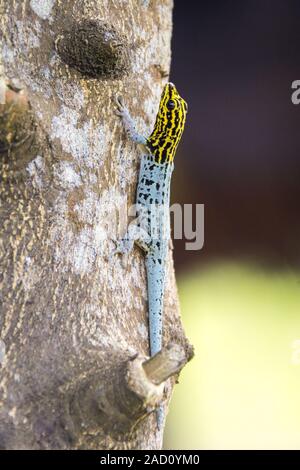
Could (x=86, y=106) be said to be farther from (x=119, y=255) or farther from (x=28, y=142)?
(x=119, y=255)

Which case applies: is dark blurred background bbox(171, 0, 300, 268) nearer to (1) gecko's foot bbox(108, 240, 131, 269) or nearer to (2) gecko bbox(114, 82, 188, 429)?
(2) gecko bbox(114, 82, 188, 429)

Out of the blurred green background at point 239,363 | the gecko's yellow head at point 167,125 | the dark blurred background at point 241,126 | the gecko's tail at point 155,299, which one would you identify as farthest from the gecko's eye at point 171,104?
the blurred green background at point 239,363

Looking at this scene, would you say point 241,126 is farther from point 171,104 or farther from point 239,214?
point 171,104

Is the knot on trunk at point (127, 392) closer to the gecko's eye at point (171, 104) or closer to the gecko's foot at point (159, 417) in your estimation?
the gecko's foot at point (159, 417)

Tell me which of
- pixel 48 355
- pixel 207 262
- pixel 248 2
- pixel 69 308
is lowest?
pixel 207 262

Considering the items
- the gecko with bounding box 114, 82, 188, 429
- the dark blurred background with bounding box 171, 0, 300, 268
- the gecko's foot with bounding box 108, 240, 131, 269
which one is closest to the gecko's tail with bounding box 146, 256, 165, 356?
the gecko with bounding box 114, 82, 188, 429

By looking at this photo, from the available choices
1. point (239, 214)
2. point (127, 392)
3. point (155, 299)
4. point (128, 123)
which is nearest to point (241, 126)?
point (239, 214)

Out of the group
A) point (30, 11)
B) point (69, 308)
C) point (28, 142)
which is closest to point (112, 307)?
point (69, 308)
